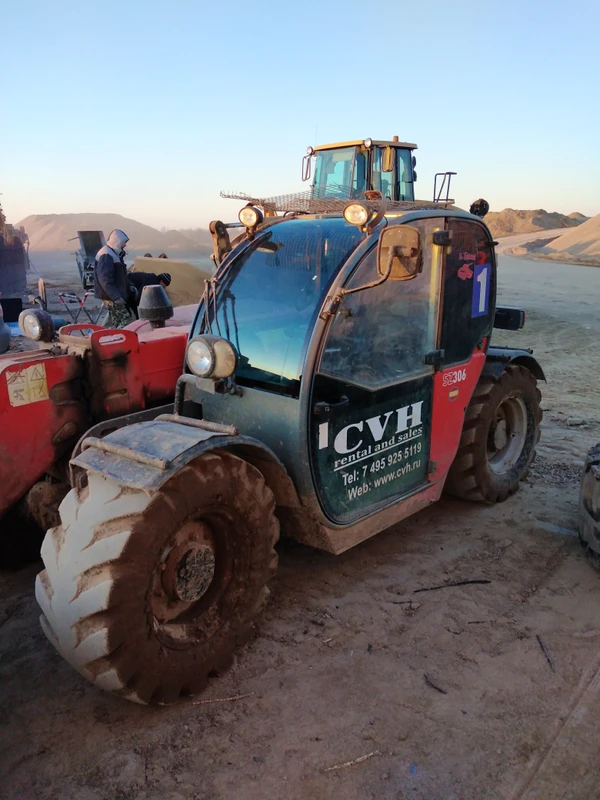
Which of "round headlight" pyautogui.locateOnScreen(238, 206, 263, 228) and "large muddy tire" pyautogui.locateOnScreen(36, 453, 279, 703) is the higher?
"round headlight" pyautogui.locateOnScreen(238, 206, 263, 228)

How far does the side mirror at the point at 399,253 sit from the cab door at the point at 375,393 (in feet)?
0.87

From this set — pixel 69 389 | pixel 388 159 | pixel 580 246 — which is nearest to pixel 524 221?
pixel 580 246

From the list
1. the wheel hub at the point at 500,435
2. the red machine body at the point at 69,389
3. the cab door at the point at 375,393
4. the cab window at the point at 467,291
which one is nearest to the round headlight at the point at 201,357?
the cab door at the point at 375,393

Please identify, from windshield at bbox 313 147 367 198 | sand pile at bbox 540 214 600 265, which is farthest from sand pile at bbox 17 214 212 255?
windshield at bbox 313 147 367 198

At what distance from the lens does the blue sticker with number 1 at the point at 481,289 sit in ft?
13.5

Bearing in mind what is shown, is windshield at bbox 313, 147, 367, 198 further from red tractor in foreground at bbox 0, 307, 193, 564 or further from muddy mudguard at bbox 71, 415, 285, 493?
muddy mudguard at bbox 71, 415, 285, 493

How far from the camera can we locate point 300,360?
3111 millimetres

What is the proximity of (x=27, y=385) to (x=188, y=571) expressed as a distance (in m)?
1.29

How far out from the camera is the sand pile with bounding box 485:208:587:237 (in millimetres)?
48844

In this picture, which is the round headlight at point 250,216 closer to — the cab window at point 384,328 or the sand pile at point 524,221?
the cab window at point 384,328

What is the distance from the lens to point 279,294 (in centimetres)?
335

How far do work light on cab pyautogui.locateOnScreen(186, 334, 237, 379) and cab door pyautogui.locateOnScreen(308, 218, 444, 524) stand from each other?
44 cm

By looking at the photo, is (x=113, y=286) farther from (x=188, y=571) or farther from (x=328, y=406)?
(x=188, y=571)

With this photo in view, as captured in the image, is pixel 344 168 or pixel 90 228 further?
pixel 90 228
